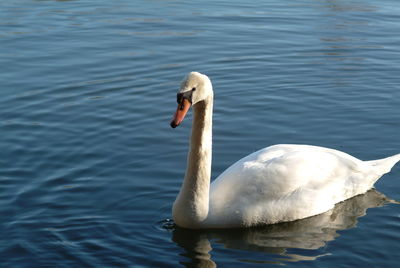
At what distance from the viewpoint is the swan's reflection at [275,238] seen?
888cm

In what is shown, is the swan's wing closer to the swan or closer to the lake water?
the swan

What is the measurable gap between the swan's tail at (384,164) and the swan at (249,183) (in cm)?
52

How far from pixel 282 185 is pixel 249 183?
0.38 metres

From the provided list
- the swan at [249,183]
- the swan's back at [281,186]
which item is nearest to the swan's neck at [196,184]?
the swan at [249,183]

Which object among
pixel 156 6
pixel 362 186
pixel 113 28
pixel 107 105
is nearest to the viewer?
pixel 362 186

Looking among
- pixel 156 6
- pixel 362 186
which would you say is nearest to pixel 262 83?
pixel 362 186

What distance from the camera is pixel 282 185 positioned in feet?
31.7

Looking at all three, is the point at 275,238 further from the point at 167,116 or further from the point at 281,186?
the point at 167,116

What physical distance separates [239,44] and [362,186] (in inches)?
289

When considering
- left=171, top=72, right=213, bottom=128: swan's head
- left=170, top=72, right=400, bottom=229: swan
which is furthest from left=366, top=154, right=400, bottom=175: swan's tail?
left=171, top=72, right=213, bottom=128: swan's head

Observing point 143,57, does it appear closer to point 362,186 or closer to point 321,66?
point 321,66

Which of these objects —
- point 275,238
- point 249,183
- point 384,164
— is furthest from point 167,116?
point 275,238

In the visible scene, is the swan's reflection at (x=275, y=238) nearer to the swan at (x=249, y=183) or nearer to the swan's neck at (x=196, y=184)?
the swan at (x=249, y=183)

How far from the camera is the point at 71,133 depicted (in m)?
12.5
